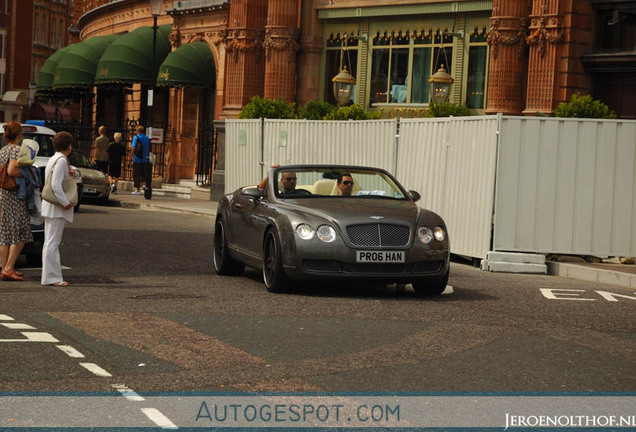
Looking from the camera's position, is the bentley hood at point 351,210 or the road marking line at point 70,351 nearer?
the road marking line at point 70,351

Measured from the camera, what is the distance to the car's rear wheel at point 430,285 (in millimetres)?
12945

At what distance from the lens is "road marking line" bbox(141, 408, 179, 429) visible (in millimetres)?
6410

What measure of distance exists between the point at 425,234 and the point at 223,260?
9.69ft

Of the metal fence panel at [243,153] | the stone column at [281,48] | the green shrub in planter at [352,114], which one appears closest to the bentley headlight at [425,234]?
the metal fence panel at [243,153]

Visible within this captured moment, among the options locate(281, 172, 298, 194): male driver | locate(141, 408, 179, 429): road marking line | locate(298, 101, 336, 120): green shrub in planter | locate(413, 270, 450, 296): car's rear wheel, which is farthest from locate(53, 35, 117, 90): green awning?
locate(141, 408, 179, 429): road marking line

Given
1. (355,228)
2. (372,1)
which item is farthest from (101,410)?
(372,1)

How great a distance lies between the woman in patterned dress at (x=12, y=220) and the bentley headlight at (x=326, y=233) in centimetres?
330

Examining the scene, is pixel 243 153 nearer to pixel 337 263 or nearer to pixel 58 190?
pixel 58 190

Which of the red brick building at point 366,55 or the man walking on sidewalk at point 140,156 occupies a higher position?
the red brick building at point 366,55

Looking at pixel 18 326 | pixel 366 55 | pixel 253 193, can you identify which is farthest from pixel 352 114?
pixel 18 326

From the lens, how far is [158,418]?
259 inches

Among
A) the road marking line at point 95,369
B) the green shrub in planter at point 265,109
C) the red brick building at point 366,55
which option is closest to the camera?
the road marking line at point 95,369

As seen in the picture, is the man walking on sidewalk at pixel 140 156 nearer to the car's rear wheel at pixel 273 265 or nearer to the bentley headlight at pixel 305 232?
the car's rear wheel at pixel 273 265

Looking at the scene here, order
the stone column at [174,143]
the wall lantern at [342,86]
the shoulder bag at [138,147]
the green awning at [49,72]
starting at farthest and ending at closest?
1. the green awning at [49,72]
2. the stone column at [174,143]
3. the shoulder bag at [138,147]
4. the wall lantern at [342,86]
